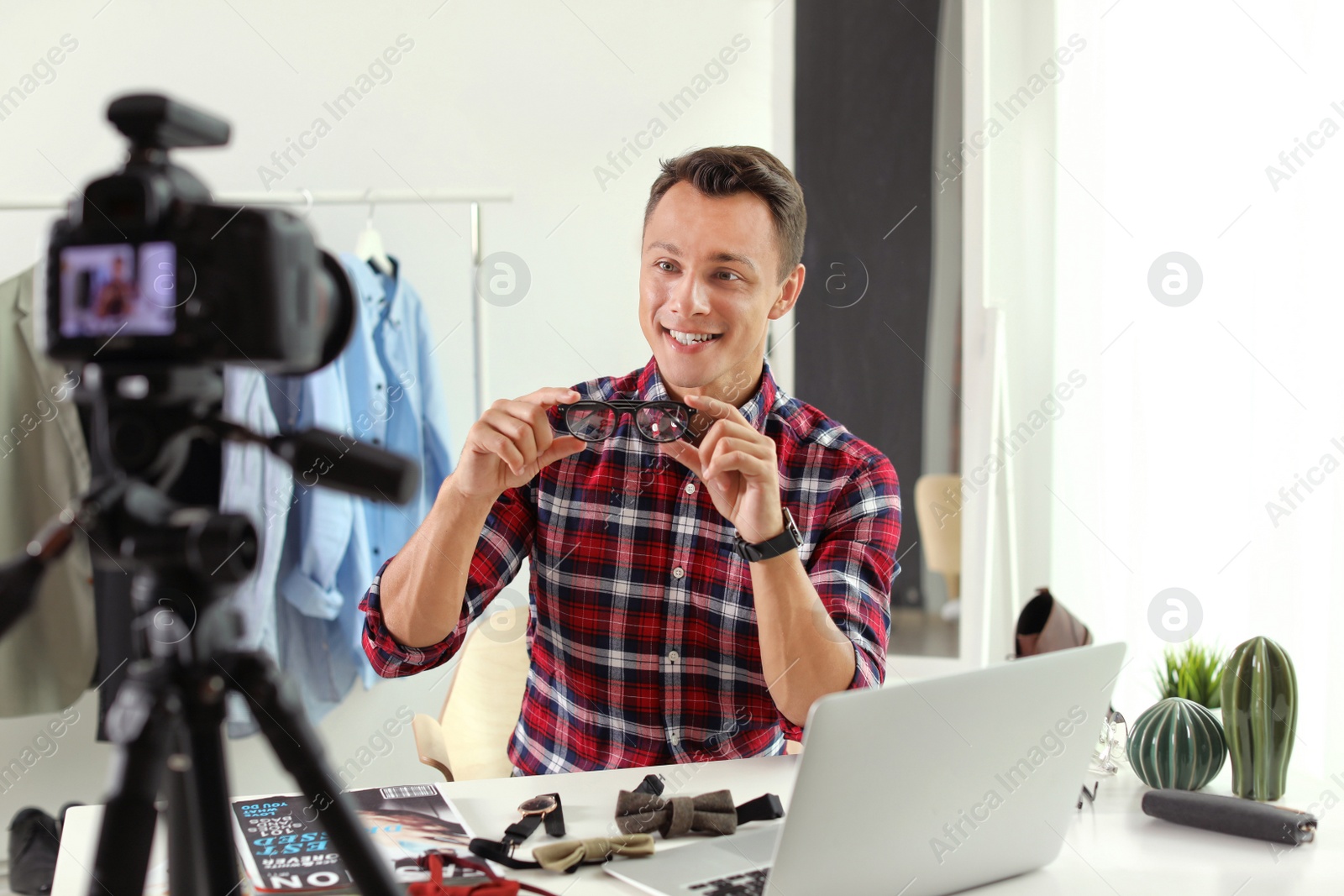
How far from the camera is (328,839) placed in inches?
37.8

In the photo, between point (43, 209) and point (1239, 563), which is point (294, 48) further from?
point (1239, 563)

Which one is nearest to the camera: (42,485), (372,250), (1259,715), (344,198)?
(1259,715)

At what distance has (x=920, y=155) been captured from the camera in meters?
2.66

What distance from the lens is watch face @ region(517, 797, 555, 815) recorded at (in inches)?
43.5

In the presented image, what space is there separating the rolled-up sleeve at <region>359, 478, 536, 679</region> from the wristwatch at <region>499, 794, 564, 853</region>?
13.6 inches

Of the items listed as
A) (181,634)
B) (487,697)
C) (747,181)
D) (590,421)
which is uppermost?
(747,181)

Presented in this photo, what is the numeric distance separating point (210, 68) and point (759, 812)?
238 centimetres

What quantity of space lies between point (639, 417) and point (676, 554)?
0.31 m

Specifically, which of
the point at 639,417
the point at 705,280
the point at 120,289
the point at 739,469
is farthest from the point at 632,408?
the point at 120,289

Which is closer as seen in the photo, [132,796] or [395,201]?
[132,796]

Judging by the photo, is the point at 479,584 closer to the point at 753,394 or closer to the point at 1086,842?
the point at 753,394

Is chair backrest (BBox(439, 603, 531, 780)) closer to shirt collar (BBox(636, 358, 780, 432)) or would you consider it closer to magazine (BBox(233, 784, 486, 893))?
shirt collar (BBox(636, 358, 780, 432))

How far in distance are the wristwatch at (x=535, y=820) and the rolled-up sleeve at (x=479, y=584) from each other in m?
0.34

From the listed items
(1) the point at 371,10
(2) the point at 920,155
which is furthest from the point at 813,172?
(1) the point at 371,10
